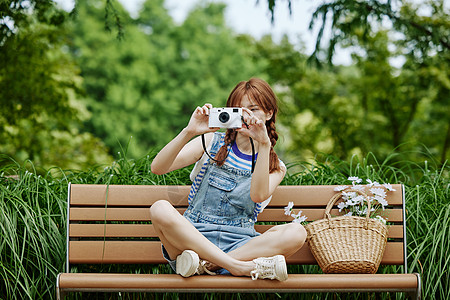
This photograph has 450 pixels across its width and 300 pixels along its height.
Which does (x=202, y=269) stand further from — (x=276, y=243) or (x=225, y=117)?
(x=225, y=117)

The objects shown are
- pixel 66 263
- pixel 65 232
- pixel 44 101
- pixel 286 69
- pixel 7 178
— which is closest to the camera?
pixel 66 263

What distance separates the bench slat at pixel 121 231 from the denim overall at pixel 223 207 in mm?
323

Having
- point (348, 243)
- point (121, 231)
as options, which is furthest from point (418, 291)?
point (121, 231)

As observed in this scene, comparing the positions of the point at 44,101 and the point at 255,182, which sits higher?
the point at 44,101

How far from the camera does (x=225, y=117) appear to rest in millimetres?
2650

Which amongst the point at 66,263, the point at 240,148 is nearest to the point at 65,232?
the point at 66,263

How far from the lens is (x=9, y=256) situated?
2914mm

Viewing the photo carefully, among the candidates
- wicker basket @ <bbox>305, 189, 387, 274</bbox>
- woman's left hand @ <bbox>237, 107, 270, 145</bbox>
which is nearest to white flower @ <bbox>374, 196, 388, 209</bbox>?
wicker basket @ <bbox>305, 189, 387, 274</bbox>

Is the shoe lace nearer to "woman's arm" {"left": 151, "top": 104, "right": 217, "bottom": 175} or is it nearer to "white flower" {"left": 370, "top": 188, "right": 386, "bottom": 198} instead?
"woman's arm" {"left": 151, "top": 104, "right": 217, "bottom": 175}

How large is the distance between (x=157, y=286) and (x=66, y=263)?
2.53 feet

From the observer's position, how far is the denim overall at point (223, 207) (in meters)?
2.71

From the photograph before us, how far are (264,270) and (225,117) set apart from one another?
76cm

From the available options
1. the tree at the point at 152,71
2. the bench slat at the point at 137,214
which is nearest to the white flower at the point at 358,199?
the bench slat at the point at 137,214

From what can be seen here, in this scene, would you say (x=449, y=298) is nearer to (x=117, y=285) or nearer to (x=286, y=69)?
(x=117, y=285)
